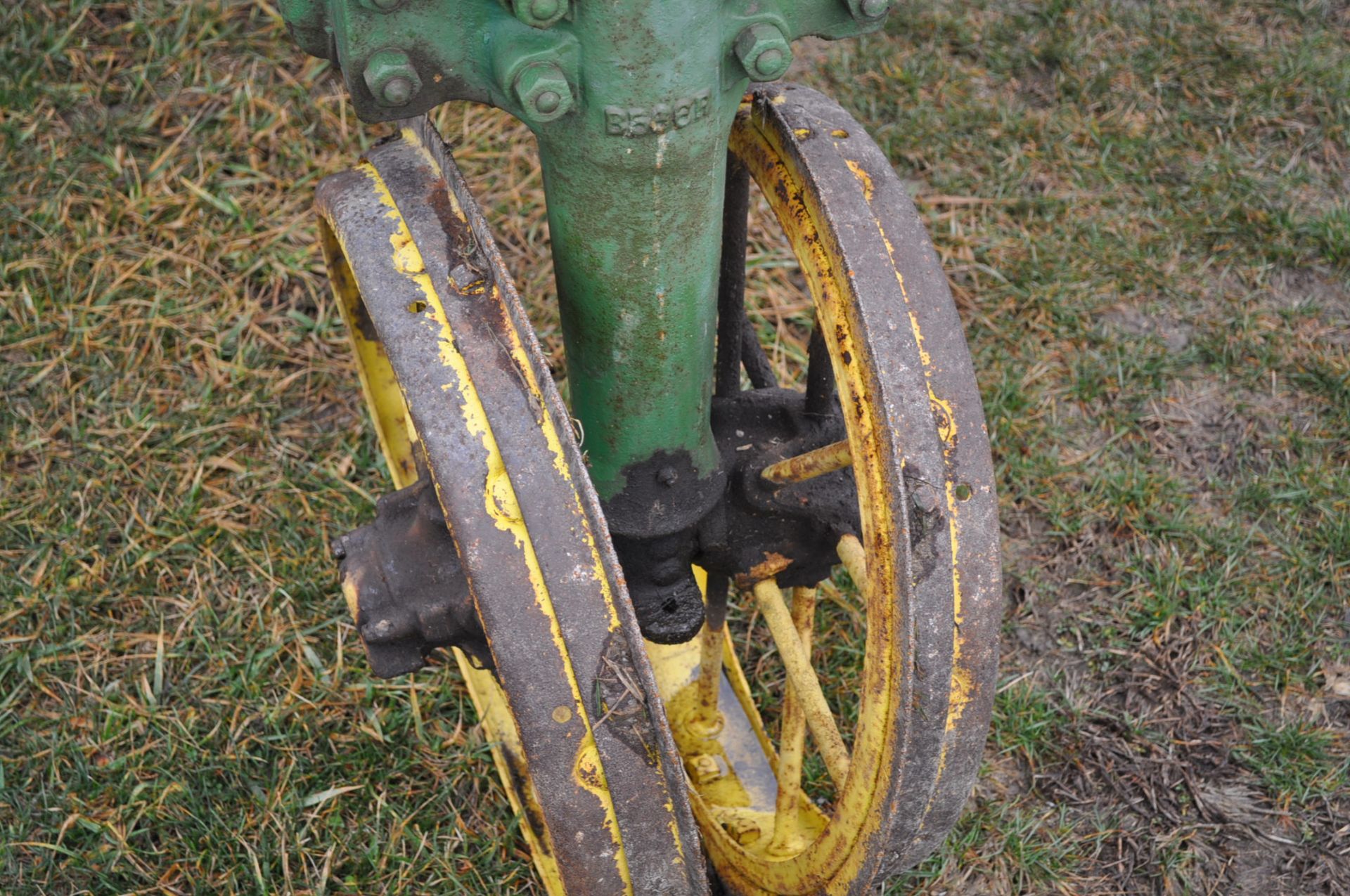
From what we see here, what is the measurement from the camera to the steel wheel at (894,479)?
144 centimetres

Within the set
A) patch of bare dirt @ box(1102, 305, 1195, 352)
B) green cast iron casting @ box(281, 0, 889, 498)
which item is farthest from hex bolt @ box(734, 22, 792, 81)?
patch of bare dirt @ box(1102, 305, 1195, 352)

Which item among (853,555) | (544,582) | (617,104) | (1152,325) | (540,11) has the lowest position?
(1152,325)

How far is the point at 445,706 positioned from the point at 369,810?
0.26 m

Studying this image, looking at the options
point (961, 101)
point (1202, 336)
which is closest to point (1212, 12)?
point (961, 101)

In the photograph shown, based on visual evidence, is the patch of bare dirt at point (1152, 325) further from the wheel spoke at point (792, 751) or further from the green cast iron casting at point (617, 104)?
the green cast iron casting at point (617, 104)

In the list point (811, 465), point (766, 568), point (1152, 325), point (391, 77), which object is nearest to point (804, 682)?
point (766, 568)

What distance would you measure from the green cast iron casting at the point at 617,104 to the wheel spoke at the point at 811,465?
21 cm

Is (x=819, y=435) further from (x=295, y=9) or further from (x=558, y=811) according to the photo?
(x=295, y=9)

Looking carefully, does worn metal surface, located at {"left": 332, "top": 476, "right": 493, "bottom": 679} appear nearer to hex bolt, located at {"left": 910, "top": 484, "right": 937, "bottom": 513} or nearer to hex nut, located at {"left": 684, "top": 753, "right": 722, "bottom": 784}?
hex bolt, located at {"left": 910, "top": 484, "right": 937, "bottom": 513}

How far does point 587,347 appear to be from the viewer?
161 cm

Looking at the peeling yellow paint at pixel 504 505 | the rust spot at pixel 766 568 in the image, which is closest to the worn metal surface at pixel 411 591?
the peeling yellow paint at pixel 504 505

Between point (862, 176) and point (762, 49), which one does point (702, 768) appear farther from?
point (762, 49)

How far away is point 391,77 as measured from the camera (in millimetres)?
1353

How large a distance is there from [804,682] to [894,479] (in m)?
0.49
